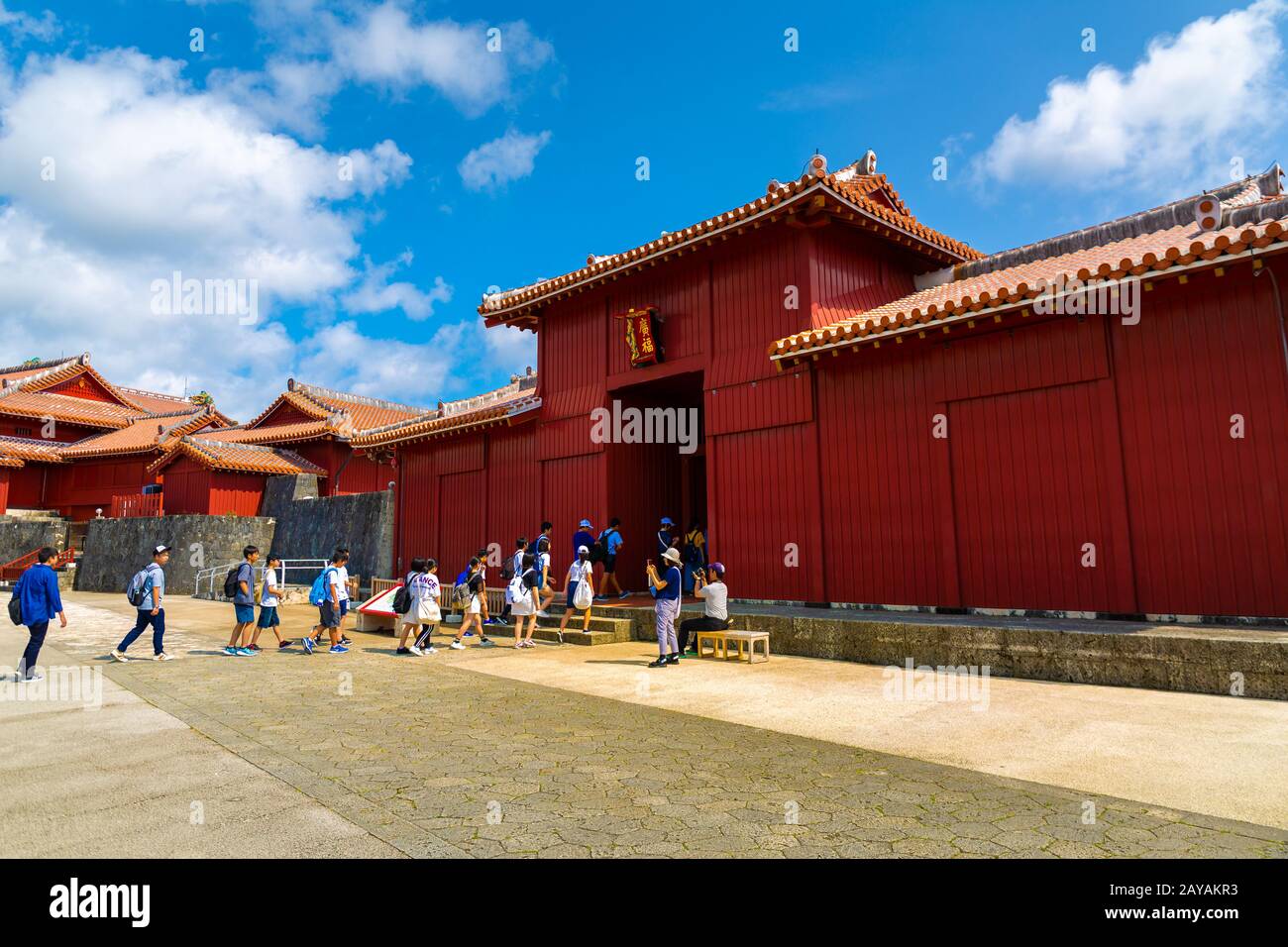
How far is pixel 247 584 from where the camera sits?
10.4 meters

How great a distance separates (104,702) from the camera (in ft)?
23.4

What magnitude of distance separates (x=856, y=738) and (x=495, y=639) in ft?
25.7

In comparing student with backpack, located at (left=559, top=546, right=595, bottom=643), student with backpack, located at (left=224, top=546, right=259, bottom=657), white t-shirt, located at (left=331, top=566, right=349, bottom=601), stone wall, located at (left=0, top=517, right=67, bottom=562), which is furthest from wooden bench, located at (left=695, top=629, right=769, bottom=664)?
stone wall, located at (left=0, top=517, right=67, bottom=562)

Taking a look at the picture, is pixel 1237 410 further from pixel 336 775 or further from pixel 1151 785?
pixel 336 775

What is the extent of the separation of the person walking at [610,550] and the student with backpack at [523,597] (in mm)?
1679

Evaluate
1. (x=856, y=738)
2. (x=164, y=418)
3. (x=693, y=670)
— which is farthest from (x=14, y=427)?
(x=856, y=738)

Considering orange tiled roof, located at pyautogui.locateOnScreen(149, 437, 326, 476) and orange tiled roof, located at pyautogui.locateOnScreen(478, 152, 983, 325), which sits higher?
orange tiled roof, located at pyautogui.locateOnScreen(478, 152, 983, 325)

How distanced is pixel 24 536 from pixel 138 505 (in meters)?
3.85

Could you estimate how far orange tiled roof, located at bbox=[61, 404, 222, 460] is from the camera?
3103 cm

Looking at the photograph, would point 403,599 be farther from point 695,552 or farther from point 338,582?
point 695,552

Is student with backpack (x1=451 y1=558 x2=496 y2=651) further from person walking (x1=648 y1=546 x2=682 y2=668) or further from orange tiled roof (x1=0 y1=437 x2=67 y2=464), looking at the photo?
orange tiled roof (x1=0 y1=437 x2=67 y2=464)

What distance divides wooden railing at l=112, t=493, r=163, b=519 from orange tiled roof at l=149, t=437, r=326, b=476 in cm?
113

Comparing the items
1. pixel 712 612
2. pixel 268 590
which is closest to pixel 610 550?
pixel 712 612

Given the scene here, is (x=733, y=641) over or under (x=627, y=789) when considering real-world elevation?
over
